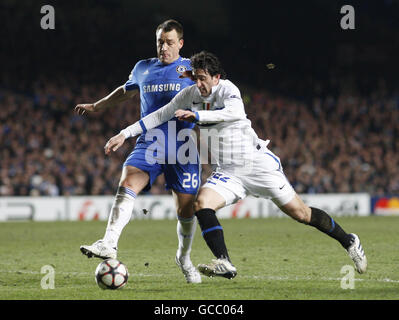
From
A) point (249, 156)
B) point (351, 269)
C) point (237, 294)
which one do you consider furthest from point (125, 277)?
point (351, 269)

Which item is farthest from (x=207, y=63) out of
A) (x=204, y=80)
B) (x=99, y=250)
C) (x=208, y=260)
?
(x=208, y=260)

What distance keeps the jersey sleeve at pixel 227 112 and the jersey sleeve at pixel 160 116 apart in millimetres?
446

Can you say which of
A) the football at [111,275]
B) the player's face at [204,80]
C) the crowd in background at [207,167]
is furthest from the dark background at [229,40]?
the football at [111,275]

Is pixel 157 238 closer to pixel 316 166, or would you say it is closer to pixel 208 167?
pixel 208 167

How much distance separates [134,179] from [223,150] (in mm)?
925

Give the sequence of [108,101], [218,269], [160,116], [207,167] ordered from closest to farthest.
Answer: [218,269], [160,116], [108,101], [207,167]

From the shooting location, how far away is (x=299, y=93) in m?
30.0

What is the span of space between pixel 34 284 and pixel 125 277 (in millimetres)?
1088

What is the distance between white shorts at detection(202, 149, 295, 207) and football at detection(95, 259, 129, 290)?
1.12 meters

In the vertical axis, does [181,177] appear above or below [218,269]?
above

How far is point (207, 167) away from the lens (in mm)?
22609

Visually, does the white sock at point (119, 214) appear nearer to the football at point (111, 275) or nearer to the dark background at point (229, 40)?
the football at point (111, 275)

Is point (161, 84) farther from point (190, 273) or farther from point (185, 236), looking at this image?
point (190, 273)

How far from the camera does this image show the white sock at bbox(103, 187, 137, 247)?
21.5 feet
